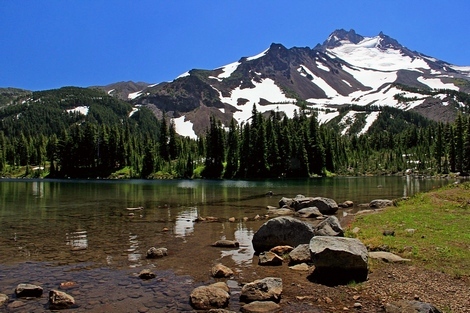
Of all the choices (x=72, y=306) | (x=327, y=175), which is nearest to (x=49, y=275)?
(x=72, y=306)

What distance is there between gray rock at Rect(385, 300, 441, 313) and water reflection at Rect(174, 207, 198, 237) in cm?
1719

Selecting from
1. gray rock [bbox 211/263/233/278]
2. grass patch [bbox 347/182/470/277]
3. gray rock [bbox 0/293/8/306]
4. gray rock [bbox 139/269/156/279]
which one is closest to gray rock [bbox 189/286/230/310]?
gray rock [bbox 211/263/233/278]

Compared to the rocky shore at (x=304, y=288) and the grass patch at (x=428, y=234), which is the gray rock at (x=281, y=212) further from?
the rocky shore at (x=304, y=288)

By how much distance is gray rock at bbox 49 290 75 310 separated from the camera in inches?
507

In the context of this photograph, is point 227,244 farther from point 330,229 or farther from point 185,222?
point 185,222

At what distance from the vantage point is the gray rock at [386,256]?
56.1 feet

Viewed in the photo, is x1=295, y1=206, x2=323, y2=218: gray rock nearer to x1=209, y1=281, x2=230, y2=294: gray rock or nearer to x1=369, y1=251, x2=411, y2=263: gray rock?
x1=369, y1=251, x2=411, y2=263: gray rock

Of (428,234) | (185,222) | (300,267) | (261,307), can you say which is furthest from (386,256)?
(185,222)

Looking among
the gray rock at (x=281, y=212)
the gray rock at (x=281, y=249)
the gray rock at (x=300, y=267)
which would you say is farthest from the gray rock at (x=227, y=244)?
the gray rock at (x=281, y=212)

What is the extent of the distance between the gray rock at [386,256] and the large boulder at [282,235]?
13.4 feet

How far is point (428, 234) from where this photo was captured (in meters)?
21.2

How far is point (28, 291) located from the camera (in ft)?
46.2

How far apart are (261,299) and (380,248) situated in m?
8.94

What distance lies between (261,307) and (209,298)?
1.83 metres
